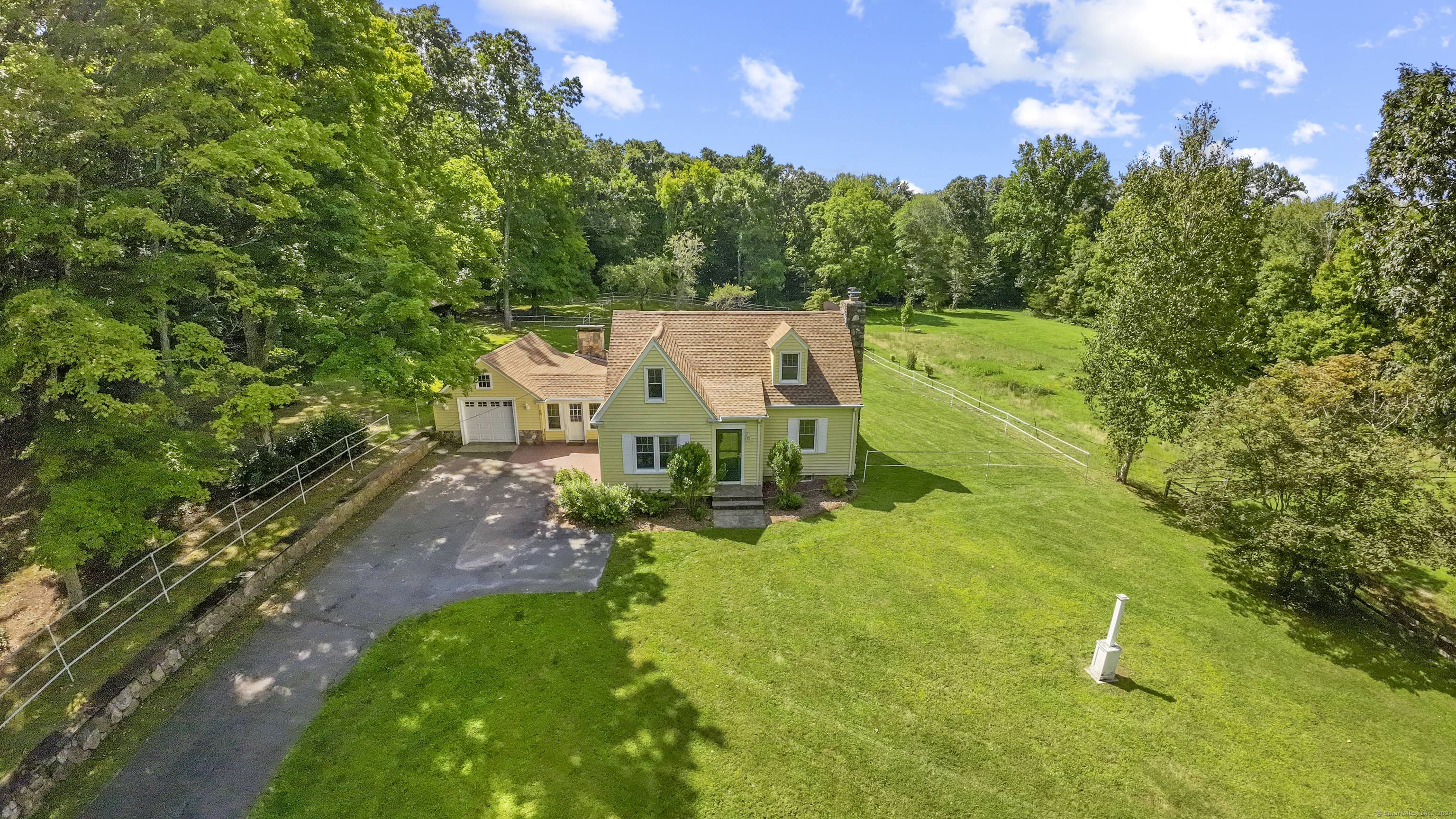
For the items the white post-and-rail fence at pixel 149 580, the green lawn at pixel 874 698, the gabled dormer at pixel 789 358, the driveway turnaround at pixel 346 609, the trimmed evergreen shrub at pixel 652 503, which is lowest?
the green lawn at pixel 874 698

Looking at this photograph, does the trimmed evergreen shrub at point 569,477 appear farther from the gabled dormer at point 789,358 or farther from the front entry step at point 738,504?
the gabled dormer at point 789,358

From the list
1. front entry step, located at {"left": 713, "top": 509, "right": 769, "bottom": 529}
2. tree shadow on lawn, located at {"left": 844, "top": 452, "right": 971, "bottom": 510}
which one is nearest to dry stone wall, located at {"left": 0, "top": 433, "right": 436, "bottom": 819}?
front entry step, located at {"left": 713, "top": 509, "right": 769, "bottom": 529}

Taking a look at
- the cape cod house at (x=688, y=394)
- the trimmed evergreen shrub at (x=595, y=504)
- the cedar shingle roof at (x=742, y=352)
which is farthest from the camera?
the cedar shingle roof at (x=742, y=352)

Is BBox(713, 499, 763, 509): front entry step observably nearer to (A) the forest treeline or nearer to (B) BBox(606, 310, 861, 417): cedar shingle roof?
(B) BBox(606, 310, 861, 417): cedar shingle roof

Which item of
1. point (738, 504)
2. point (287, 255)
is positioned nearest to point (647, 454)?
point (738, 504)

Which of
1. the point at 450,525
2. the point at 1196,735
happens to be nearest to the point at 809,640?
the point at 1196,735

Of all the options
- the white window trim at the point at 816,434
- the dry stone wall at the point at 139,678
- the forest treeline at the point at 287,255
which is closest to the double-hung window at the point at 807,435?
the white window trim at the point at 816,434
